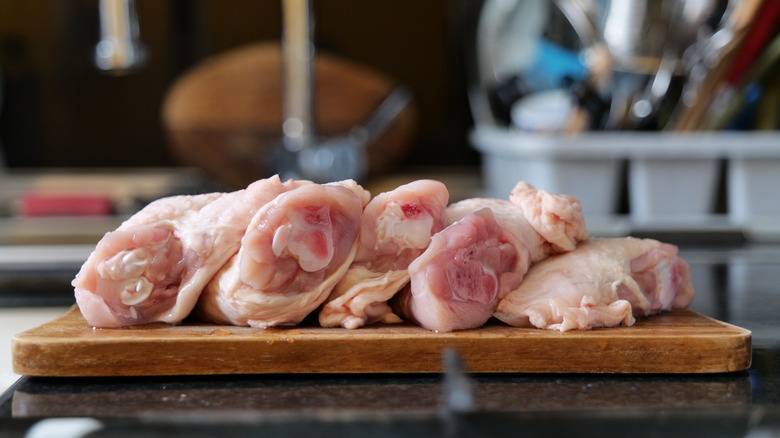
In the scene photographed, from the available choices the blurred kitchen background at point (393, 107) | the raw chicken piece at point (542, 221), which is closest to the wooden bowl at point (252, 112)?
the blurred kitchen background at point (393, 107)

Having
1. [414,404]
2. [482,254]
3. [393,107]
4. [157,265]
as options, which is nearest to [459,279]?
[482,254]

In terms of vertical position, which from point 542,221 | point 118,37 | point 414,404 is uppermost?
point 118,37

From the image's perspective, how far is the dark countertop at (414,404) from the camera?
1.89 feet

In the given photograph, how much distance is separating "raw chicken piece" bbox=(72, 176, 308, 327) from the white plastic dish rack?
36.4 inches

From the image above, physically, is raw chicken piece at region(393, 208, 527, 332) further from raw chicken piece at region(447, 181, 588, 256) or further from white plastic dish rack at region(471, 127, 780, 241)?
white plastic dish rack at region(471, 127, 780, 241)

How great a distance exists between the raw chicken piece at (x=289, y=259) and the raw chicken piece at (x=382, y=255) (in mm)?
13

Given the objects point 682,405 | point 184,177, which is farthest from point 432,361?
point 184,177

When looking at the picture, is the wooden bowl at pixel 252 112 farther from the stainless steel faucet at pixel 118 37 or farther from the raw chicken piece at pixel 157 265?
the raw chicken piece at pixel 157 265

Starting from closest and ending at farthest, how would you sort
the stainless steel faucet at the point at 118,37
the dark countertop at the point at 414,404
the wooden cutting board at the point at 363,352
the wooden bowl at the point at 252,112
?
the dark countertop at the point at 414,404 → the wooden cutting board at the point at 363,352 → the stainless steel faucet at the point at 118,37 → the wooden bowl at the point at 252,112

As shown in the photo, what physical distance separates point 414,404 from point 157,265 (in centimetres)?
25

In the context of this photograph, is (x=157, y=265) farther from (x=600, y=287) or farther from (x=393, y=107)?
(x=393, y=107)

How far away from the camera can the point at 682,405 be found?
0.62 m

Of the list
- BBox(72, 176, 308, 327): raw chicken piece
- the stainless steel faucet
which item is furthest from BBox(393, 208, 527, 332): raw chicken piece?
the stainless steel faucet

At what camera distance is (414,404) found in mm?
622
